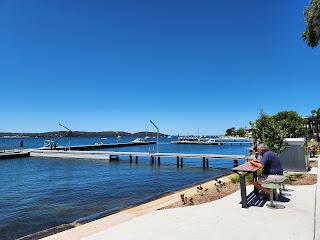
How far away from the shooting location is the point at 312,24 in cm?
781

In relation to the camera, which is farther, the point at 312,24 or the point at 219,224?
the point at 312,24

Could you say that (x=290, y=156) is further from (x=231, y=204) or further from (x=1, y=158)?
(x=1, y=158)

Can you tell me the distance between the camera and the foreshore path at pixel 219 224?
6.06 m

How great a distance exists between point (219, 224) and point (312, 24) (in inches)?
234

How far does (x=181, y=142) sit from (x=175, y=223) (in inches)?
5217

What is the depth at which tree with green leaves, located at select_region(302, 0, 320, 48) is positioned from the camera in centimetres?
729

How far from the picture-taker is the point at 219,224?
6.81 metres

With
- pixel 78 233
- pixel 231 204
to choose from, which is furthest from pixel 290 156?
pixel 78 233

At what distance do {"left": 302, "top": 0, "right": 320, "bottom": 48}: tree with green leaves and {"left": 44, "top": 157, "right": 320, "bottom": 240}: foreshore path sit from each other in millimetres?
4809

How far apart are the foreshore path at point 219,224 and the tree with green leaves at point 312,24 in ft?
15.8

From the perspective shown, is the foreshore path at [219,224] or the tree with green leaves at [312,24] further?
the tree with green leaves at [312,24]

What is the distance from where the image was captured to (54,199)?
54.2 feet

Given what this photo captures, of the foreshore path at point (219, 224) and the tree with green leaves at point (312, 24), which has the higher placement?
the tree with green leaves at point (312, 24)

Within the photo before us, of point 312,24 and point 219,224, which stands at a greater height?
point 312,24
